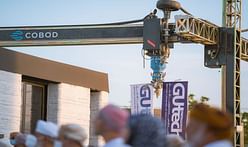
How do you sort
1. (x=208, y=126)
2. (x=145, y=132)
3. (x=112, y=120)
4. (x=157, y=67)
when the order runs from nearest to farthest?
(x=208, y=126) < (x=112, y=120) < (x=145, y=132) < (x=157, y=67)

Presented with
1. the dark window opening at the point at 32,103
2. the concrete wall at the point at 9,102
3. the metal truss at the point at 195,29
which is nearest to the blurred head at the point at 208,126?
the metal truss at the point at 195,29

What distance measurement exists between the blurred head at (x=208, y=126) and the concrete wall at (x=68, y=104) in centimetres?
1730

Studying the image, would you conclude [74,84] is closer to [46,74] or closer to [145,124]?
[46,74]

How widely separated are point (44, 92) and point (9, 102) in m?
2.34

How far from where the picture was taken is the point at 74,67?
22.3m

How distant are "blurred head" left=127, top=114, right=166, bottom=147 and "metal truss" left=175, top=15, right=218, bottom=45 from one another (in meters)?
14.3

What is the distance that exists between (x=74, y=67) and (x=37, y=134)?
15.9 m

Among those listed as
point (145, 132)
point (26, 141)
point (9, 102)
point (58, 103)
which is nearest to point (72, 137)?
point (145, 132)

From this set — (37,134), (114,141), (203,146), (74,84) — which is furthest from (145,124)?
(74,84)

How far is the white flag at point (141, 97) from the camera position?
40.7 ft

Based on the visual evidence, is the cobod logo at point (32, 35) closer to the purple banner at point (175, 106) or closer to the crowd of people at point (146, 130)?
the purple banner at point (175, 106)

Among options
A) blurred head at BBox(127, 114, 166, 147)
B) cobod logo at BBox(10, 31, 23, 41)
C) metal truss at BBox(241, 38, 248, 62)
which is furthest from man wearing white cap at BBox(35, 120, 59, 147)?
metal truss at BBox(241, 38, 248, 62)

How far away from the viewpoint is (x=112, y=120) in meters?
4.67

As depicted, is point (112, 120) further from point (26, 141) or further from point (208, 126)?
point (26, 141)
